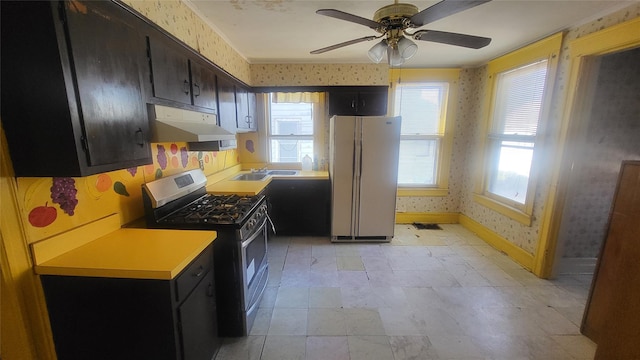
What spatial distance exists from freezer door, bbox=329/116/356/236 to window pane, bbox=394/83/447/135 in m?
1.16

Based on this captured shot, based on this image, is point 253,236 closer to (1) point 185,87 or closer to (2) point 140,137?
(2) point 140,137

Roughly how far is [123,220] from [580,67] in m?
3.85

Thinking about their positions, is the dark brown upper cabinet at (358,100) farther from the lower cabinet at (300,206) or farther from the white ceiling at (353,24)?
the lower cabinet at (300,206)

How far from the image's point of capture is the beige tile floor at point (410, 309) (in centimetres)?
176

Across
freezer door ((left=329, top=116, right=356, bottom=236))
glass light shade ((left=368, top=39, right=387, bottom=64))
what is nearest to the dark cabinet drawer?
glass light shade ((left=368, top=39, right=387, bottom=64))

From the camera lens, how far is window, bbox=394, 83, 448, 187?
152 inches

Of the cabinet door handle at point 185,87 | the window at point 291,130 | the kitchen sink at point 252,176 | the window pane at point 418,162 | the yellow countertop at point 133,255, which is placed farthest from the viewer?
the window pane at point 418,162

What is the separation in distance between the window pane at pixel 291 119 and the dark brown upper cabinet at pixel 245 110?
12.3 inches

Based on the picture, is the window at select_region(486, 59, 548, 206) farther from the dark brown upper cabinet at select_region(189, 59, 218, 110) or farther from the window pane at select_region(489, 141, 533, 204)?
the dark brown upper cabinet at select_region(189, 59, 218, 110)

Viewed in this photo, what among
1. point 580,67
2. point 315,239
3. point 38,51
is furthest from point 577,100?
point 38,51

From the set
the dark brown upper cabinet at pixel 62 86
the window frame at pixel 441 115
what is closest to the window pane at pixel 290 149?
the window frame at pixel 441 115

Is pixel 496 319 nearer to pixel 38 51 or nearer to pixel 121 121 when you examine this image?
pixel 121 121

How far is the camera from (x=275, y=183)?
346 centimetres

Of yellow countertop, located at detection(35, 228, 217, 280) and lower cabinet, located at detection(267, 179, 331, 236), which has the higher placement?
yellow countertop, located at detection(35, 228, 217, 280)
